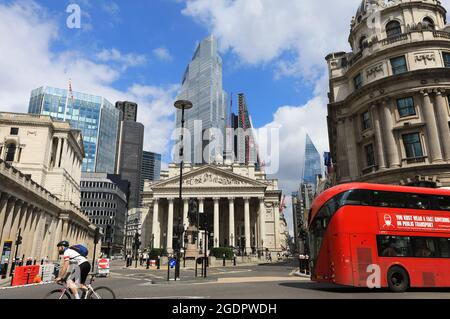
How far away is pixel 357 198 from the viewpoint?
1395 cm

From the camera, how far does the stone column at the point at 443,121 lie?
28.3 metres

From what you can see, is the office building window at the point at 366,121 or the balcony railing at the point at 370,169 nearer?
the balcony railing at the point at 370,169

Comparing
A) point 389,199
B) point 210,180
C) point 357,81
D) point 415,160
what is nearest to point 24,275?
point 389,199

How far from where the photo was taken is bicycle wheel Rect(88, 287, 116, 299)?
8172 mm

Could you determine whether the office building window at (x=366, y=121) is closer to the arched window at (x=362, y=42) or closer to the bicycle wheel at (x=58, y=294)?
the arched window at (x=362, y=42)

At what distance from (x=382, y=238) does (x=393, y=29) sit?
29951 millimetres

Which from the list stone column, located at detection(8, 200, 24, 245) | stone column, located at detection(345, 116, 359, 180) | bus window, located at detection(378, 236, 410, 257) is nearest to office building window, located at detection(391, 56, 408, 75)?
stone column, located at detection(345, 116, 359, 180)

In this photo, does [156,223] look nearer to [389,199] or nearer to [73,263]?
[389,199]

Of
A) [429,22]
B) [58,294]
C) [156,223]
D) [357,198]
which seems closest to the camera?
[58,294]

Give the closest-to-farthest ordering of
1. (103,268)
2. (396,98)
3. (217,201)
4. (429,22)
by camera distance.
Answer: (103,268) → (396,98) → (429,22) → (217,201)

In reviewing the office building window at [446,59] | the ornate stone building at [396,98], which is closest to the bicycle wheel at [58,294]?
the ornate stone building at [396,98]

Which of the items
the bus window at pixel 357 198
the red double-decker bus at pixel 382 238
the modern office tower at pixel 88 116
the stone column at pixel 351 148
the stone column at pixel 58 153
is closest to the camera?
the red double-decker bus at pixel 382 238

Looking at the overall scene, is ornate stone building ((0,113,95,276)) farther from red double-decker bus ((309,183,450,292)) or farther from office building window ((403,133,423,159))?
office building window ((403,133,423,159))

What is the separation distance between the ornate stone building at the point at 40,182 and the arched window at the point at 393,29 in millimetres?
41906
